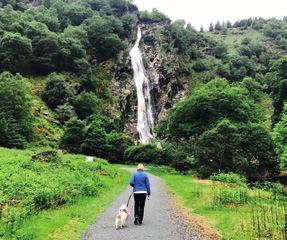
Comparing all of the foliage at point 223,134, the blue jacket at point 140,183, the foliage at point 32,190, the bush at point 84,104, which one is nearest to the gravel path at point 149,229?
the blue jacket at point 140,183

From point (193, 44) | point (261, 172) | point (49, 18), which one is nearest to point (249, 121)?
point (261, 172)

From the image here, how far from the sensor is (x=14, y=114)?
61.1 m

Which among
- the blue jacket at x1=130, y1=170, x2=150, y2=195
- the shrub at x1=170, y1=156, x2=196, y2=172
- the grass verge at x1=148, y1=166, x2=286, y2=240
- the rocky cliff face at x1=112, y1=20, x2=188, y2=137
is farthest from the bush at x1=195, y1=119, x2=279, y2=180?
the rocky cliff face at x1=112, y1=20, x2=188, y2=137

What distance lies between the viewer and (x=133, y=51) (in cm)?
11619

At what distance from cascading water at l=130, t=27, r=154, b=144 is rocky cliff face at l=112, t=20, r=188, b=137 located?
1130 mm

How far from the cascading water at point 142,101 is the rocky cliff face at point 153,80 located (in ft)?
3.71

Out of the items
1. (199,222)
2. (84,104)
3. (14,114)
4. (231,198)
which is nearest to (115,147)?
(14,114)

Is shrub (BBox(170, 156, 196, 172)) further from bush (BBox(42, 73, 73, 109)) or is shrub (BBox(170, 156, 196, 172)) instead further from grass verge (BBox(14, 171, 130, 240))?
bush (BBox(42, 73, 73, 109))

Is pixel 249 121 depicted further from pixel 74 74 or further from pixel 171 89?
pixel 171 89

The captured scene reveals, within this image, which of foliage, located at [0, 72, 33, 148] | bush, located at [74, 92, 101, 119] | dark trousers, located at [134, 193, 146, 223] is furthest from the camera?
bush, located at [74, 92, 101, 119]

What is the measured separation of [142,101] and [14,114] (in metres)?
41.5

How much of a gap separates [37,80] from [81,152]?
2933cm

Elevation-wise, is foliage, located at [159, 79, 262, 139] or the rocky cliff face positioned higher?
the rocky cliff face

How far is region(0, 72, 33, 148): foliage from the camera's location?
57.6 metres
